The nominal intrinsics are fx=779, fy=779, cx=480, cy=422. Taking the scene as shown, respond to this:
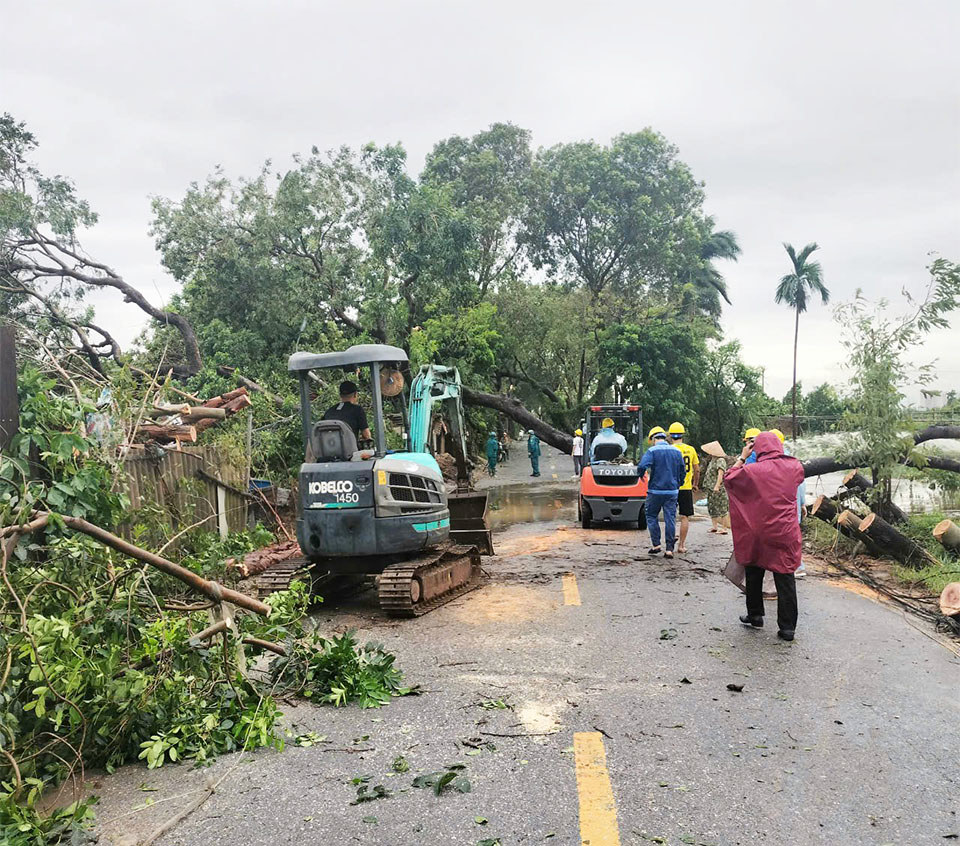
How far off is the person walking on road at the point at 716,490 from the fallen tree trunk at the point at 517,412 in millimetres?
7045

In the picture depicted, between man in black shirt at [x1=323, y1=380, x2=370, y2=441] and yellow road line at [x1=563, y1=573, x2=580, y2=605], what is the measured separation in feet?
9.09

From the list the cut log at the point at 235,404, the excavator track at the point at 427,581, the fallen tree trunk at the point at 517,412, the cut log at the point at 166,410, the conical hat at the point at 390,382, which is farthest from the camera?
the fallen tree trunk at the point at 517,412

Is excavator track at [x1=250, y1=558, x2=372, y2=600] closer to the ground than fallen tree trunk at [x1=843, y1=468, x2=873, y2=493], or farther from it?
closer to the ground

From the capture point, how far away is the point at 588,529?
1491 centimetres

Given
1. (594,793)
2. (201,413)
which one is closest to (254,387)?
(201,413)

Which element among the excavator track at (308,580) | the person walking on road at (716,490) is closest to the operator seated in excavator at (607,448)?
the person walking on road at (716,490)

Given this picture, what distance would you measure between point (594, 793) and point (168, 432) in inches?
314

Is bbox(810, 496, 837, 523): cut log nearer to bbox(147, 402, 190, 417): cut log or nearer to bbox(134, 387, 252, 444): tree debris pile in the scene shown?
bbox(134, 387, 252, 444): tree debris pile

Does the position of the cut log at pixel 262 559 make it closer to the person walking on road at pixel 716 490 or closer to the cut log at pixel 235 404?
the cut log at pixel 235 404

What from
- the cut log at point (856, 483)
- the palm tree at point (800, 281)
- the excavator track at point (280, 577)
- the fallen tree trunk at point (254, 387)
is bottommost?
the excavator track at point (280, 577)

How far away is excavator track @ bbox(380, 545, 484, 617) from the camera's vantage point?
7.56 m

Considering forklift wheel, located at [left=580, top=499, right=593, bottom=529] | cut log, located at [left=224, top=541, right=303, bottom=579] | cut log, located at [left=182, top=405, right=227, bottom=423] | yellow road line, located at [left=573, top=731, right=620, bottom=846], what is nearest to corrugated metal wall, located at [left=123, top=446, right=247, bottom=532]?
cut log, located at [left=182, top=405, right=227, bottom=423]

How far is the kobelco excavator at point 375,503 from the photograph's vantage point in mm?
7566

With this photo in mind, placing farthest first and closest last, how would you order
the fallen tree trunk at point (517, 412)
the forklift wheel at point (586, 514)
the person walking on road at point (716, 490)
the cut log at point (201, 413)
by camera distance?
1. the fallen tree trunk at point (517, 412)
2. the person walking on road at point (716, 490)
3. the forklift wheel at point (586, 514)
4. the cut log at point (201, 413)
